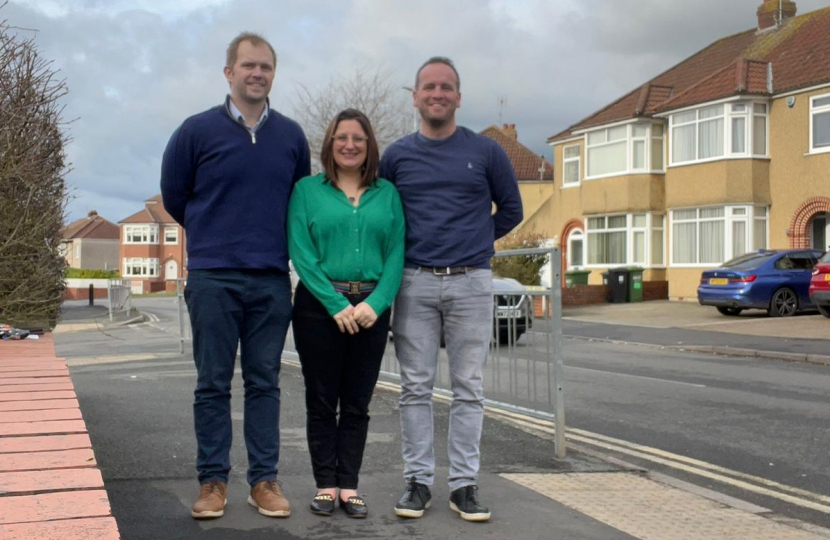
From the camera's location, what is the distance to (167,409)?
26.9 feet

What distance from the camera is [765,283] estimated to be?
24.4 m

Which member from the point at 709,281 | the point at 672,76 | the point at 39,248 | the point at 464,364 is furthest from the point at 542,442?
the point at 672,76

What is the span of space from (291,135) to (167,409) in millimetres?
4045

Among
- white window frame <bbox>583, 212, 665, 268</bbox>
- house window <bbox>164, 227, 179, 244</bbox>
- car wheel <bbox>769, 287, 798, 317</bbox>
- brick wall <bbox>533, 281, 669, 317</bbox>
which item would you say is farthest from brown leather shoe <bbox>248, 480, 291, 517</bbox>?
house window <bbox>164, 227, 179, 244</bbox>

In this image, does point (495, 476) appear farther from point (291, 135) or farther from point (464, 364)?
point (291, 135)

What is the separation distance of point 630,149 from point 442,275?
32579mm

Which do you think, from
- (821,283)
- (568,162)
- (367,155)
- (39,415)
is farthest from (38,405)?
(568,162)

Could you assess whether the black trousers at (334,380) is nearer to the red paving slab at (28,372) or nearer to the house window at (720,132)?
the red paving slab at (28,372)

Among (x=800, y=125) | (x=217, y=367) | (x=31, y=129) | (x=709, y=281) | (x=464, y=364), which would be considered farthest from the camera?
(x=800, y=125)

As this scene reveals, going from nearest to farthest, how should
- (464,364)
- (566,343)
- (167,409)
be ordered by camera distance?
(464,364), (167,409), (566,343)

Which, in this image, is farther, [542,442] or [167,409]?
[167,409]

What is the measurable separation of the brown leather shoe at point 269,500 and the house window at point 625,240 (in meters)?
32.6

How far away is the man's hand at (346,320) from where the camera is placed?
450cm

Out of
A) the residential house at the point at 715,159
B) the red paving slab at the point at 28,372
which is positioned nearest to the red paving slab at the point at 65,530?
the red paving slab at the point at 28,372
